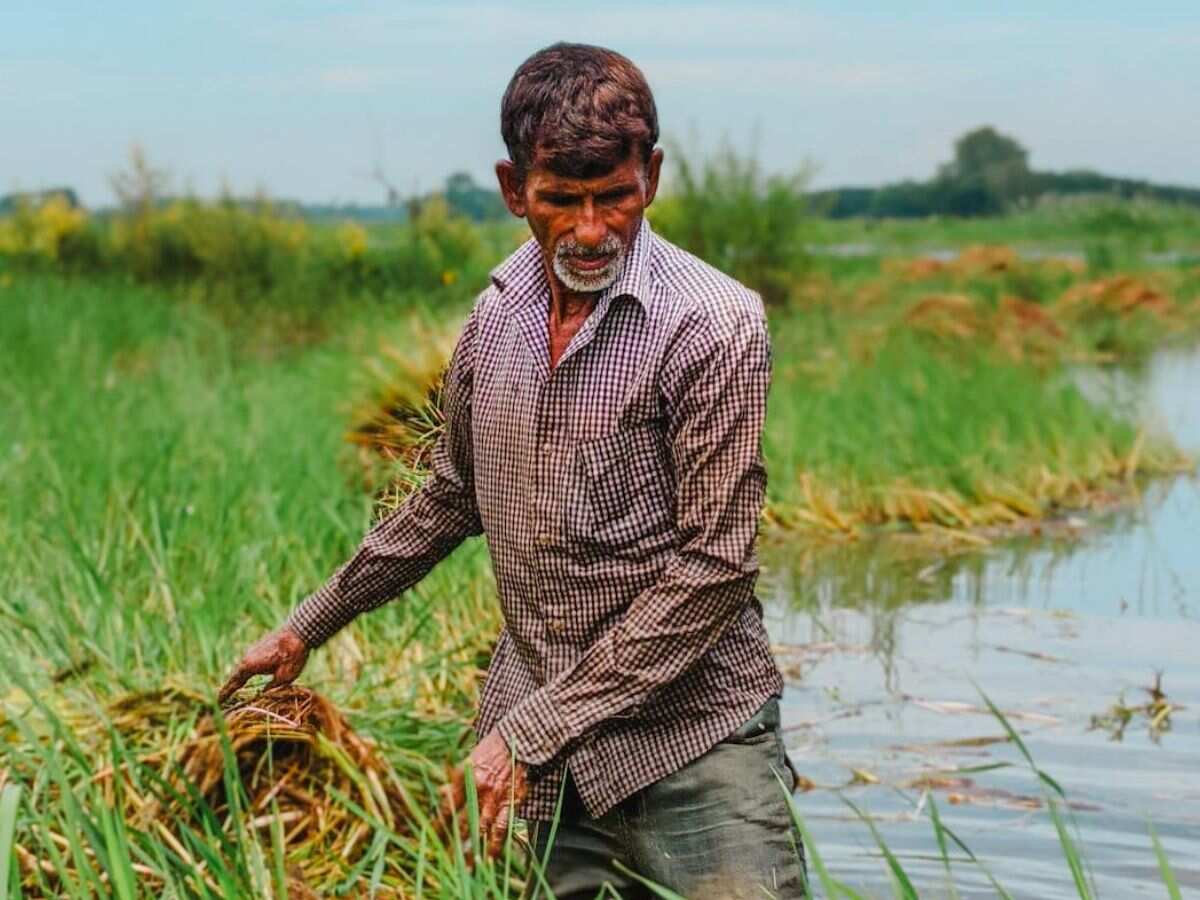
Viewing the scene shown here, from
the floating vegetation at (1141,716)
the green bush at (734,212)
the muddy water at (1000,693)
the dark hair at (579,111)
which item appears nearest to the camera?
the dark hair at (579,111)

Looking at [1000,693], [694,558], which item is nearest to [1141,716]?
[1000,693]

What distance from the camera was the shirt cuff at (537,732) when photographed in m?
2.81

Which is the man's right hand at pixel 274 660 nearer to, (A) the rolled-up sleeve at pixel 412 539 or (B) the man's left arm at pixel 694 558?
(A) the rolled-up sleeve at pixel 412 539

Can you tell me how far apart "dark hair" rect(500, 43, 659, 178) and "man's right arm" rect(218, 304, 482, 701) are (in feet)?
1.62

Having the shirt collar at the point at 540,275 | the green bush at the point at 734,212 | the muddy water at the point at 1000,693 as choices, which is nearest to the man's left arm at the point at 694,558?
the shirt collar at the point at 540,275

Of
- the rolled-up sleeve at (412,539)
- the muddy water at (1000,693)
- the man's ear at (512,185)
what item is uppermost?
the man's ear at (512,185)

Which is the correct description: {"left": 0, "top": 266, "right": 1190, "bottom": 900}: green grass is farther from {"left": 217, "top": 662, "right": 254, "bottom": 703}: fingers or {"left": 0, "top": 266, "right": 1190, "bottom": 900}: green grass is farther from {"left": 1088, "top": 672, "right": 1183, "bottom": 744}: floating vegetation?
{"left": 1088, "top": 672, "right": 1183, "bottom": 744}: floating vegetation

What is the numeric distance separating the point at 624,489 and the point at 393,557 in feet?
1.67

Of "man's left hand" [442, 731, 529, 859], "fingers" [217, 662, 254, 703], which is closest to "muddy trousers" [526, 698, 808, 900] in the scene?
"man's left hand" [442, 731, 529, 859]

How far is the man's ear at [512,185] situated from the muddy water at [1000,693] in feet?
5.16

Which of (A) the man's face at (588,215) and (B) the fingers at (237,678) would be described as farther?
(B) the fingers at (237,678)

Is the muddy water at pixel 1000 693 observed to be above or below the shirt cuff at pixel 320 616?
below

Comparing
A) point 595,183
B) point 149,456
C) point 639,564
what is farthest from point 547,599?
point 149,456

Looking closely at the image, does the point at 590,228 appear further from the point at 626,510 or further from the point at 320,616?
the point at 320,616
